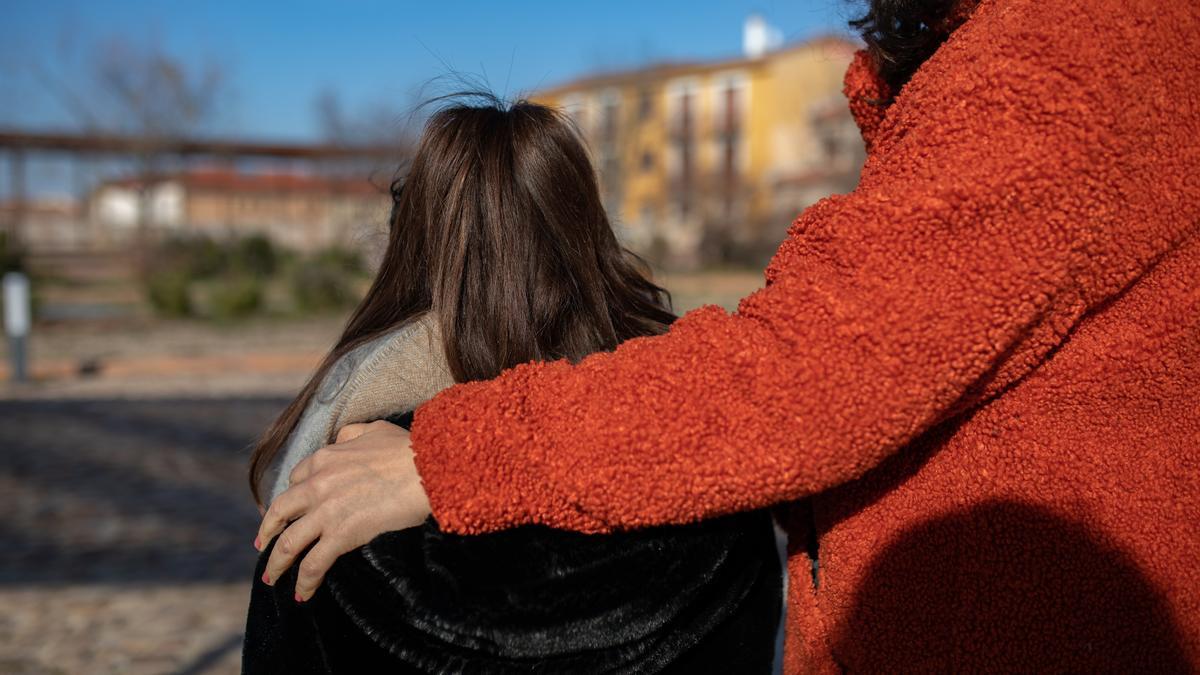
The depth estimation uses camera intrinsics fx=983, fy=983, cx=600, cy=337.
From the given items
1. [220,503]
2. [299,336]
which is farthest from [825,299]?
[299,336]

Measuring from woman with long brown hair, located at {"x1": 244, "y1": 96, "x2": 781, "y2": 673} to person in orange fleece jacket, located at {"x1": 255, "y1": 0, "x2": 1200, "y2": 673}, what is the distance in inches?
4.5

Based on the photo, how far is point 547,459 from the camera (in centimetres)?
93

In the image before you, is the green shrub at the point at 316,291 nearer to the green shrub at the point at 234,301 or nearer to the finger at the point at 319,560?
the green shrub at the point at 234,301

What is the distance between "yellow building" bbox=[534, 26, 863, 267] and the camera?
113ft

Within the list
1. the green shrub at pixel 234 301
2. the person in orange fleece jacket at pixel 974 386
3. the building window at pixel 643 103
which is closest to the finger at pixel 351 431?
the person in orange fleece jacket at pixel 974 386

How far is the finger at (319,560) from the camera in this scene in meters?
1.03

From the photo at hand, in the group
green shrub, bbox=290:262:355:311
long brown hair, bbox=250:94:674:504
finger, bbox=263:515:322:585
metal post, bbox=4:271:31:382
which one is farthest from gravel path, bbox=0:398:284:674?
green shrub, bbox=290:262:355:311

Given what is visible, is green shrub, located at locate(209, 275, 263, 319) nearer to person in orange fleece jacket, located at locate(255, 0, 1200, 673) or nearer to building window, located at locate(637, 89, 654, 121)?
person in orange fleece jacket, located at locate(255, 0, 1200, 673)

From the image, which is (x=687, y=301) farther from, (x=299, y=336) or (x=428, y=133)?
(x=428, y=133)

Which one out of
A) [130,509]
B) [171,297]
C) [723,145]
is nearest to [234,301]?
[171,297]

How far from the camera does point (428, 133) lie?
4.48ft

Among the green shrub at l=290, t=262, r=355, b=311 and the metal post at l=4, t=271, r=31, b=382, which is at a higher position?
the metal post at l=4, t=271, r=31, b=382

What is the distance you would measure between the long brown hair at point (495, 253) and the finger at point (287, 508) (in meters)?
0.29

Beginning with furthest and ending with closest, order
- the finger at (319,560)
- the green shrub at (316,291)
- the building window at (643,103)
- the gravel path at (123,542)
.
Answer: the building window at (643,103) < the green shrub at (316,291) < the gravel path at (123,542) < the finger at (319,560)
